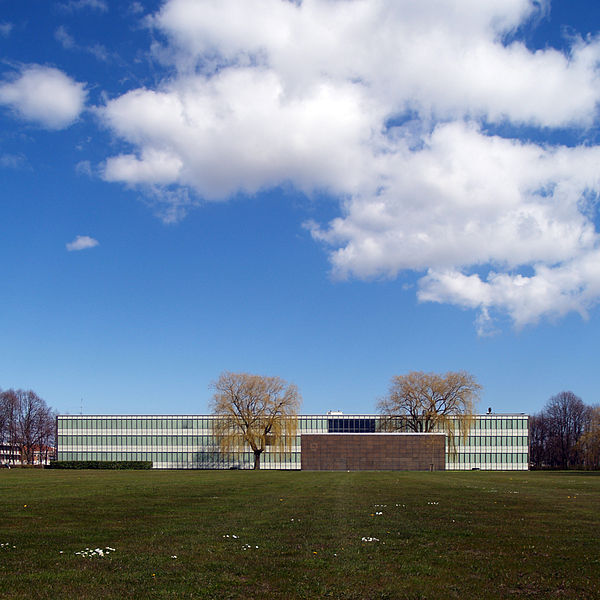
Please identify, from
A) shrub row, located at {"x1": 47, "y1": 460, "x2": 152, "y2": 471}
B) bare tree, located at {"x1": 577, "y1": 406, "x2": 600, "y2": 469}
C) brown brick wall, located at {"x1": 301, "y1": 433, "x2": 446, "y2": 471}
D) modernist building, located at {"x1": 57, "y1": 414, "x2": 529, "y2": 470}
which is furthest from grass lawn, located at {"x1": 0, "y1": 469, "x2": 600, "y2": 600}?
modernist building, located at {"x1": 57, "y1": 414, "x2": 529, "y2": 470}

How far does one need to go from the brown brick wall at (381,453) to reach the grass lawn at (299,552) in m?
67.9

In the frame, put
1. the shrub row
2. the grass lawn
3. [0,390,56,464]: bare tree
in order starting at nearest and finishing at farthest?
the grass lawn → the shrub row → [0,390,56,464]: bare tree

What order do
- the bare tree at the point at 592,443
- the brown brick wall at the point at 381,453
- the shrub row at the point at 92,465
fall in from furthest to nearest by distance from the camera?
the shrub row at the point at 92,465
the brown brick wall at the point at 381,453
the bare tree at the point at 592,443

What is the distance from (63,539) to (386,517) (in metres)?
10.2

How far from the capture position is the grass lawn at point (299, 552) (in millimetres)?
10625

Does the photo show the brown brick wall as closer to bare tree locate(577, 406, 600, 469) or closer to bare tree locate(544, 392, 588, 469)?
bare tree locate(577, 406, 600, 469)

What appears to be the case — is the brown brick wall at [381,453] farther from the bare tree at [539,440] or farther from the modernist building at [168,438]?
the bare tree at [539,440]

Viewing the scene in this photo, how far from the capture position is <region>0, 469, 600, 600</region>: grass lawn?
1062 centimetres

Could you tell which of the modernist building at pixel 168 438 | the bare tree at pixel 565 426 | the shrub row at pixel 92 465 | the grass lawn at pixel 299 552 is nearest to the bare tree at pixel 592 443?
the bare tree at pixel 565 426

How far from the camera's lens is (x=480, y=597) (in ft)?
33.3

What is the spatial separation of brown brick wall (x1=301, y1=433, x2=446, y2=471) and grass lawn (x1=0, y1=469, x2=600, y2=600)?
67938 millimetres

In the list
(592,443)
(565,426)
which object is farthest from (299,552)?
(565,426)

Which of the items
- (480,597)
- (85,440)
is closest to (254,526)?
(480,597)

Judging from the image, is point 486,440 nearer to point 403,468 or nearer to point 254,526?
point 403,468
